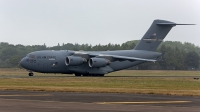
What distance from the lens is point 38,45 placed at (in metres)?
117

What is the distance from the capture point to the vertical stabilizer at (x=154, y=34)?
59688 millimetres

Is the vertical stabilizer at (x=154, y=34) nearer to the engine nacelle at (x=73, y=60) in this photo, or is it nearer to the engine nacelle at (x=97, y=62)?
the engine nacelle at (x=97, y=62)

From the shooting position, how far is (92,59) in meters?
54.9

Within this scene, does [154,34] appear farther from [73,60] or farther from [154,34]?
[73,60]

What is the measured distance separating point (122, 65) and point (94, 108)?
39867mm

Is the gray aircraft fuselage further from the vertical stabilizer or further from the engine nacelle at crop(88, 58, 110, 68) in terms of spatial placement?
the vertical stabilizer

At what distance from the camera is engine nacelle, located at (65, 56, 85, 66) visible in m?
54.2

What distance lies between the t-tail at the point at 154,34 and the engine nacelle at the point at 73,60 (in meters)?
8.60

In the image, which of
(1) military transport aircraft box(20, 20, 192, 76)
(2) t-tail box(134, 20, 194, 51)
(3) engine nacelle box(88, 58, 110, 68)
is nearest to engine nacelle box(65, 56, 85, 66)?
(1) military transport aircraft box(20, 20, 192, 76)

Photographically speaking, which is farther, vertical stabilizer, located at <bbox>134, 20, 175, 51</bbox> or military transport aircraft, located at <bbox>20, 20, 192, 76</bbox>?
vertical stabilizer, located at <bbox>134, 20, 175, 51</bbox>

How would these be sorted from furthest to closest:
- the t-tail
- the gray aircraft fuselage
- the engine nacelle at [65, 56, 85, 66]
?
Result: the t-tail → the gray aircraft fuselage → the engine nacelle at [65, 56, 85, 66]

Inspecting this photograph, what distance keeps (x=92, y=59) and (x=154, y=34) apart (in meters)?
9.68

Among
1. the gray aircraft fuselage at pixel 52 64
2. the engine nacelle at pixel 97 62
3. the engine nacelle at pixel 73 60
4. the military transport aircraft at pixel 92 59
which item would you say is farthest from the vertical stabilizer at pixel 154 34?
the engine nacelle at pixel 73 60

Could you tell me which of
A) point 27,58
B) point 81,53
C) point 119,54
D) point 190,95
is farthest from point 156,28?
point 190,95
